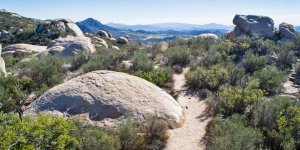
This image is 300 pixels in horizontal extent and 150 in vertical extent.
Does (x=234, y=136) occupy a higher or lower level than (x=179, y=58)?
lower

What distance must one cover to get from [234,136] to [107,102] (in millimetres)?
4643

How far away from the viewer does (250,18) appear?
3294cm

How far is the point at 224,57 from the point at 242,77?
466 cm

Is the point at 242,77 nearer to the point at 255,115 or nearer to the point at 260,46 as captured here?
the point at 255,115

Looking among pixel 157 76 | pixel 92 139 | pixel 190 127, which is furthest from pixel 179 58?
pixel 92 139

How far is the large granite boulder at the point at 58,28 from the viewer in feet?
152

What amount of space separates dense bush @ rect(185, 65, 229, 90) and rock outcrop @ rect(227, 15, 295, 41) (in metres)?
14.7

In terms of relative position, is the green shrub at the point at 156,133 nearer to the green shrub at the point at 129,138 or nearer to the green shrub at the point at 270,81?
the green shrub at the point at 129,138

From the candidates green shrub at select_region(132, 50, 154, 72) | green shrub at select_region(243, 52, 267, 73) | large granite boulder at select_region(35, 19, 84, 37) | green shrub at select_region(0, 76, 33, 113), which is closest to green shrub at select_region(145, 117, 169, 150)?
green shrub at select_region(0, 76, 33, 113)

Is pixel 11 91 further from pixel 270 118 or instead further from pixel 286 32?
pixel 286 32

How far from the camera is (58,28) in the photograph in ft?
153

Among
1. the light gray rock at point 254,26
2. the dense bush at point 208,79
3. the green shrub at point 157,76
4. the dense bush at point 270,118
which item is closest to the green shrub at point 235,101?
the dense bush at point 270,118

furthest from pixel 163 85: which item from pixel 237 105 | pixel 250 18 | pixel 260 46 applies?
pixel 250 18

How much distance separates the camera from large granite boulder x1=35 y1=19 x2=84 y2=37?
1826 inches
